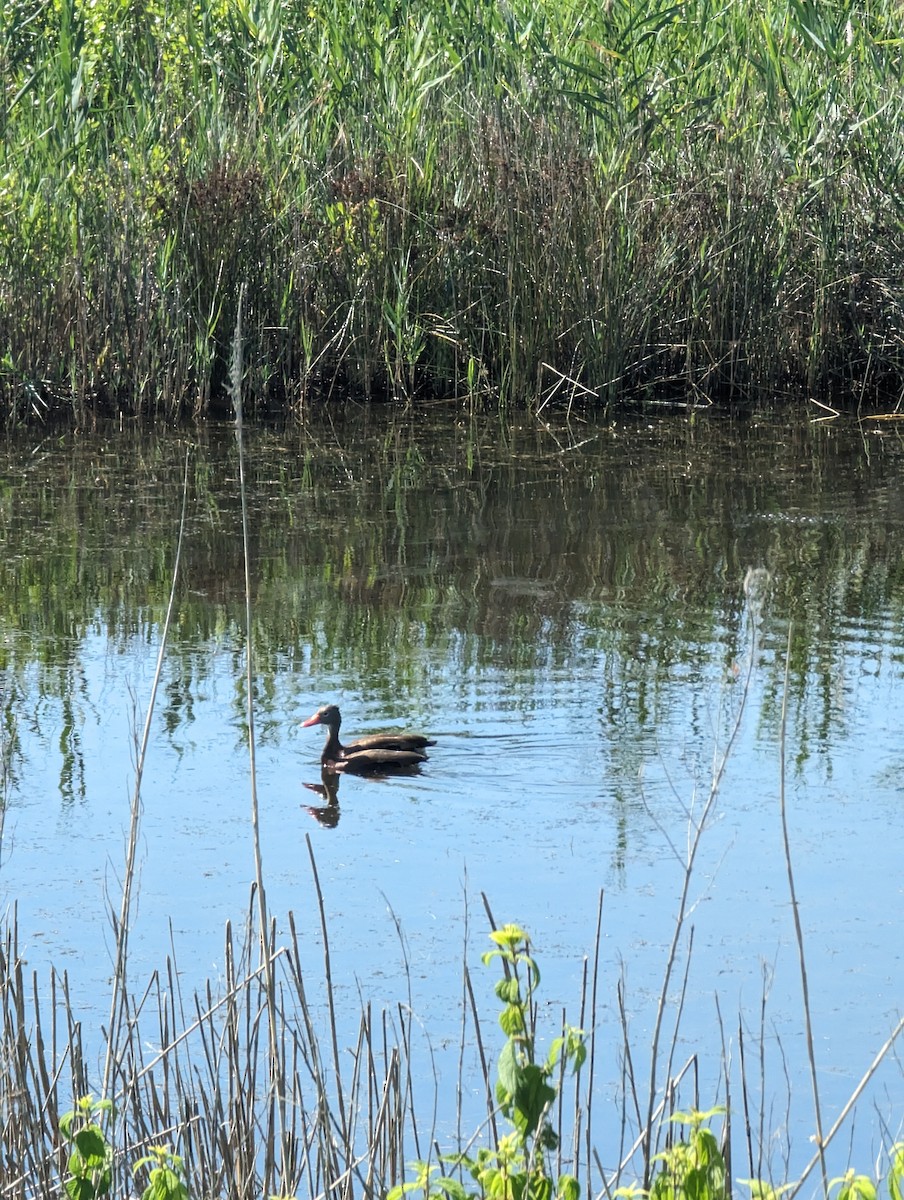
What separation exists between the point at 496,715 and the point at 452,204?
17.2 feet

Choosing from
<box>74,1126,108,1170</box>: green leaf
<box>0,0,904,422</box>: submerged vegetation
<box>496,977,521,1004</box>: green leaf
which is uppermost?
<box>0,0,904,422</box>: submerged vegetation

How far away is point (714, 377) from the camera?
35.9ft

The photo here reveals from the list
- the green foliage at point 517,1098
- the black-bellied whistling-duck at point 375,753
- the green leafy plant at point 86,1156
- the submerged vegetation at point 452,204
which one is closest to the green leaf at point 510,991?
the green foliage at point 517,1098

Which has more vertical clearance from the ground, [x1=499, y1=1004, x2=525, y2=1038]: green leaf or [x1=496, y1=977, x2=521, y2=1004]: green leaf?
[x1=496, y1=977, x2=521, y2=1004]: green leaf

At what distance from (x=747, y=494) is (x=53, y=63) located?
4.50 metres

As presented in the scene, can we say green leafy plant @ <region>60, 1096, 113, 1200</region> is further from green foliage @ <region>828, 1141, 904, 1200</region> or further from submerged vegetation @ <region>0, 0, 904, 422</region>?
submerged vegetation @ <region>0, 0, 904, 422</region>

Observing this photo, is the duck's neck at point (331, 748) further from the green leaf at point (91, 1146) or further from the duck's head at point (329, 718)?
the green leaf at point (91, 1146)

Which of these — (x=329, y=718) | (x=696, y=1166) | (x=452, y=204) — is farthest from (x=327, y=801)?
(x=452, y=204)

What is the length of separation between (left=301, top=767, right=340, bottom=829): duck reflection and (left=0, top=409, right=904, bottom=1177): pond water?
3cm

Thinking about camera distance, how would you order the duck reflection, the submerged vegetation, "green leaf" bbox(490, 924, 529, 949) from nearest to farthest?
"green leaf" bbox(490, 924, 529, 949) → the duck reflection → the submerged vegetation

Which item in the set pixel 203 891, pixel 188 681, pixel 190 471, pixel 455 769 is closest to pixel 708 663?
pixel 455 769

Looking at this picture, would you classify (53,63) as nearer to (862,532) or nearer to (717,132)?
(717,132)

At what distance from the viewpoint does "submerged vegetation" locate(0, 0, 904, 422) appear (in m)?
10.2

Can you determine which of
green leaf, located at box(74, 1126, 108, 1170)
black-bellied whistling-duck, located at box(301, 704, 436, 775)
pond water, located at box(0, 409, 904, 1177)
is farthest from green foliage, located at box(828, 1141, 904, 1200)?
black-bellied whistling-duck, located at box(301, 704, 436, 775)
